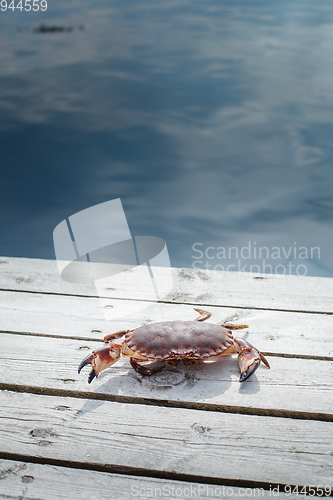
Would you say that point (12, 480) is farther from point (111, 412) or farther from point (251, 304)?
point (251, 304)

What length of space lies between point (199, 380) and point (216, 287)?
1049mm

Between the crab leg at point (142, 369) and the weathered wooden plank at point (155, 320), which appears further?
the weathered wooden plank at point (155, 320)

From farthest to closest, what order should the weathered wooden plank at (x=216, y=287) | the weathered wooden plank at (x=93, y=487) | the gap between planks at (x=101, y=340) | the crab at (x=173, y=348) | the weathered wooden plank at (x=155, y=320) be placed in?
the weathered wooden plank at (x=216, y=287)
the weathered wooden plank at (x=155, y=320)
the gap between planks at (x=101, y=340)
the crab at (x=173, y=348)
the weathered wooden plank at (x=93, y=487)

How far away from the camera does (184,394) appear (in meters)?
1.56

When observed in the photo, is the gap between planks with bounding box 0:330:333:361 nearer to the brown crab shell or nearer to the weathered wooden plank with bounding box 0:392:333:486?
the brown crab shell

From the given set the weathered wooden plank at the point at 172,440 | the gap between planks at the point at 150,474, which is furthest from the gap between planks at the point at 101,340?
the gap between planks at the point at 150,474

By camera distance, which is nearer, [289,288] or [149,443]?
[149,443]

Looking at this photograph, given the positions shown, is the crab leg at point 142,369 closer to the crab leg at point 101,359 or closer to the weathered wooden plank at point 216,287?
the crab leg at point 101,359

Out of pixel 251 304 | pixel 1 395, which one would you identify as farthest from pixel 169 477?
pixel 251 304

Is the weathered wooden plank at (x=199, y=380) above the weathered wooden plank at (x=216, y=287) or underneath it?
above

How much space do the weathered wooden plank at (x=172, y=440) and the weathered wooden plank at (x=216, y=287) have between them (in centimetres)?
100

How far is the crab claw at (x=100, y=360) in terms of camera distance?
1.60m

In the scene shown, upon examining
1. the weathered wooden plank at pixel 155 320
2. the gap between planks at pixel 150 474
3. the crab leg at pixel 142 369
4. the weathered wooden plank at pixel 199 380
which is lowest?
the weathered wooden plank at pixel 155 320

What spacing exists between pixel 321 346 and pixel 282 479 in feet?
2.79
